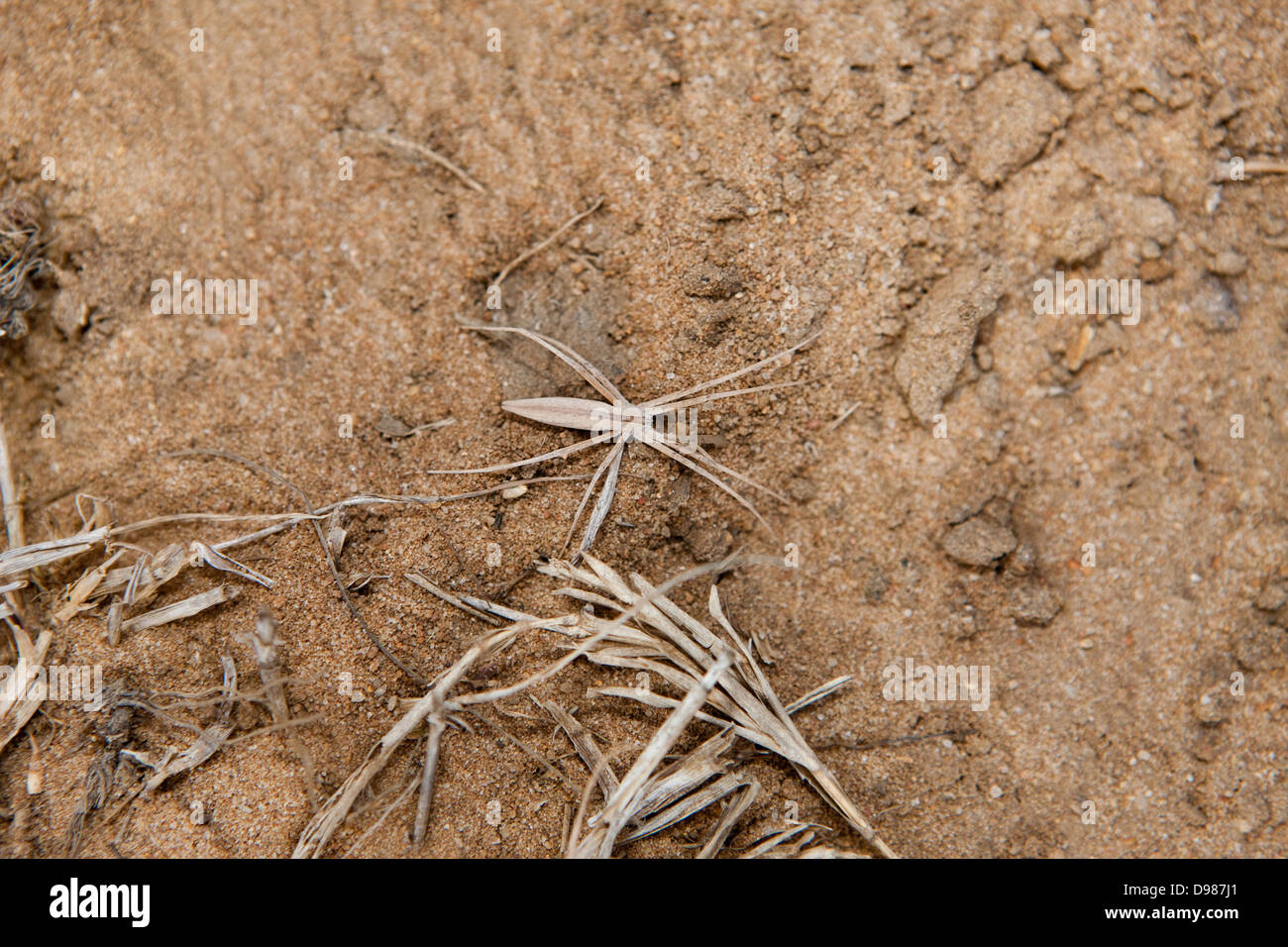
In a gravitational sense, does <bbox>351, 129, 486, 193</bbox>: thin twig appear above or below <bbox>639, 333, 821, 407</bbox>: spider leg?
above

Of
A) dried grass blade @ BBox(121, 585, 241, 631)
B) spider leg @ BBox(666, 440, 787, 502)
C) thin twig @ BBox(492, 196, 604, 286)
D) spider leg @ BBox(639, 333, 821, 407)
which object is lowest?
dried grass blade @ BBox(121, 585, 241, 631)

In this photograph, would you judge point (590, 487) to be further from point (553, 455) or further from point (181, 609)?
point (181, 609)

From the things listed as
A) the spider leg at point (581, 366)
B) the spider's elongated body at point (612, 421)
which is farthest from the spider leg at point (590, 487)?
the spider leg at point (581, 366)

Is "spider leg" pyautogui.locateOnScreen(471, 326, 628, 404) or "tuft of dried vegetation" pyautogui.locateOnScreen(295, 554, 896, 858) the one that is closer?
"tuft of dried vegetation" pyautogui.locateOnScreen(295, 554, 896, 858)

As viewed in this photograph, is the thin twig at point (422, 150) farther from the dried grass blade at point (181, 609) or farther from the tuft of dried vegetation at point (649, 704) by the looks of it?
the dried grass blade at point (181, 609)

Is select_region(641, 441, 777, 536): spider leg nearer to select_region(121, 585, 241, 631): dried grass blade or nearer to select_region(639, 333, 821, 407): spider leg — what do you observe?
select_region(639, 333, 821, 407): spider leg

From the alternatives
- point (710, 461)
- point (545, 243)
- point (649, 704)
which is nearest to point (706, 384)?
point (710, 461)

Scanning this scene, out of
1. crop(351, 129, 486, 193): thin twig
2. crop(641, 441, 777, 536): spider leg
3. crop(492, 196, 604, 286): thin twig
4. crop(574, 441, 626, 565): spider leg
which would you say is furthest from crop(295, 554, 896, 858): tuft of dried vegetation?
crop(351, 129, 486, 193): thin twig

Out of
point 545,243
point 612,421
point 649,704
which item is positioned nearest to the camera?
point 649,704
